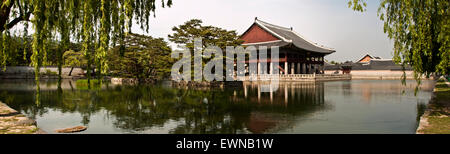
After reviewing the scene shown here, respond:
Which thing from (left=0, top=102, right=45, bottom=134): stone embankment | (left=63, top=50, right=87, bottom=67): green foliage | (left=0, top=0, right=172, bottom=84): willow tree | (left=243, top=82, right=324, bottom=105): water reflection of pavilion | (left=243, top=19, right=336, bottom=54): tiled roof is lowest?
(left=243, top=82, right=324, bottom=105): water reflection of pavilion

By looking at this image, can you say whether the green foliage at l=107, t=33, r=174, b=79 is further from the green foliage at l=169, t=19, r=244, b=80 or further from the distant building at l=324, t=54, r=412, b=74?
the distant building at l=324, t=54, r=412, b=74

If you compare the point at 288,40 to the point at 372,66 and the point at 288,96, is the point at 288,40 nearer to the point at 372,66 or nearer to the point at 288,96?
the point at 288,96

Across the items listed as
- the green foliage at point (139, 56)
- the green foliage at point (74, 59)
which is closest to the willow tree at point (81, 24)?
the green foliage at point (139, 56)

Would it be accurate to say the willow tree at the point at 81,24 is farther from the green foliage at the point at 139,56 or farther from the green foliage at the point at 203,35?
the green foliage at the point at 139,56

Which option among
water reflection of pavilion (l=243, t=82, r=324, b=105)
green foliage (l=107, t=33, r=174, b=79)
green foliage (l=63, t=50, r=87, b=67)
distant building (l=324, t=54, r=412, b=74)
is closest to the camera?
water reflection of pavilion (l=243, t=82, r=324, b=105)

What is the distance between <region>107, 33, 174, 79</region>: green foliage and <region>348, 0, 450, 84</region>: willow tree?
81.5ft

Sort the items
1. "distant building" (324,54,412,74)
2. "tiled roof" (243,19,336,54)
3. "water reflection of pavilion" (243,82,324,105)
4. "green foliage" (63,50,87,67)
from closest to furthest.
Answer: "water reflection of pavilion" (243,82,324,105) → "tiled roof" (243,19,336,54) → "green foliage" (63,50,87,67) → "distant building" (324,54,412,74)

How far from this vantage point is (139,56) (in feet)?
103

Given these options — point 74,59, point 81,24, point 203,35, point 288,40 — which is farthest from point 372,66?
point 81,24

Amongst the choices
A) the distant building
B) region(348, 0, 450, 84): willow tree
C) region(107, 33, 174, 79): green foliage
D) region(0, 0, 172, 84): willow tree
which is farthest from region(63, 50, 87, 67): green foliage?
the distant building

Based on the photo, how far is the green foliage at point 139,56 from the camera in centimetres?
3125

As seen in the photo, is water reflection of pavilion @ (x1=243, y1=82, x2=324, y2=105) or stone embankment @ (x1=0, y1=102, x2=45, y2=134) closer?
stone embankment @ (x1=0, y1=102, x2=45, y2=134)

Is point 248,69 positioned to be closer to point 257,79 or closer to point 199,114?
point 257,79

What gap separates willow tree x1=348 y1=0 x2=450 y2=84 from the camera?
23.3 feet
